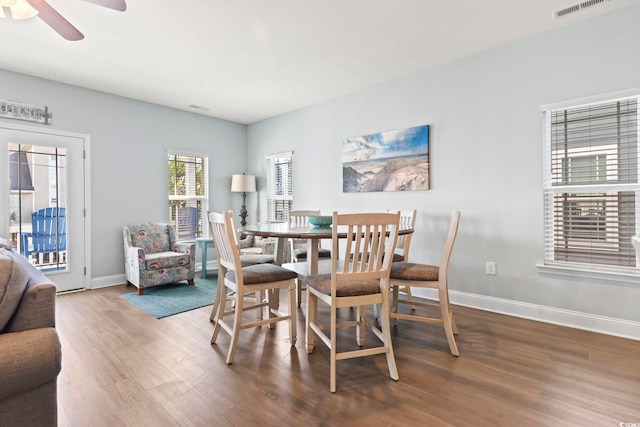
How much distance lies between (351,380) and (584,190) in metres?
2.47

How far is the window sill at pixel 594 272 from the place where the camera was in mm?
2580

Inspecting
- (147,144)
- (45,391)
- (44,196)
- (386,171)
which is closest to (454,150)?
(386,171)

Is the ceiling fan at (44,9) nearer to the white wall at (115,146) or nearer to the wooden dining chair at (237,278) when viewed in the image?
the wooden dining chair at (237,278)

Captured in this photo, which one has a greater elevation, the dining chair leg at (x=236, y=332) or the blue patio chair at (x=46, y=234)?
the blue patio chair at (x=46, y=234)

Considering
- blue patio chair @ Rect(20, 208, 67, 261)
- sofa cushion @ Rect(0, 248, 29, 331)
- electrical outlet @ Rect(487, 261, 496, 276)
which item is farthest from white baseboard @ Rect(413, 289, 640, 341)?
blue patio chair @ Rect(20, 208, 67, 261)

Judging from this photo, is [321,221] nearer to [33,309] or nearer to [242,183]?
[33,309]

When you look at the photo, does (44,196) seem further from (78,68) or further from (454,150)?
(454,150)

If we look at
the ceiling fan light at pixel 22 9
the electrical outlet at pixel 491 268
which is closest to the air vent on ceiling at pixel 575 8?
the electrical outlet at pixel 491 268

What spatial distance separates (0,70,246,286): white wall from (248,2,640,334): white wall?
9.80 ft

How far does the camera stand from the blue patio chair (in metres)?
3.81

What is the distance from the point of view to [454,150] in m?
3.48

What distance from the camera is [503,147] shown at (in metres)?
3.16

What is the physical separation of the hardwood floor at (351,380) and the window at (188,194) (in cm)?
252

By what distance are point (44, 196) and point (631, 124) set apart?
582 cm
